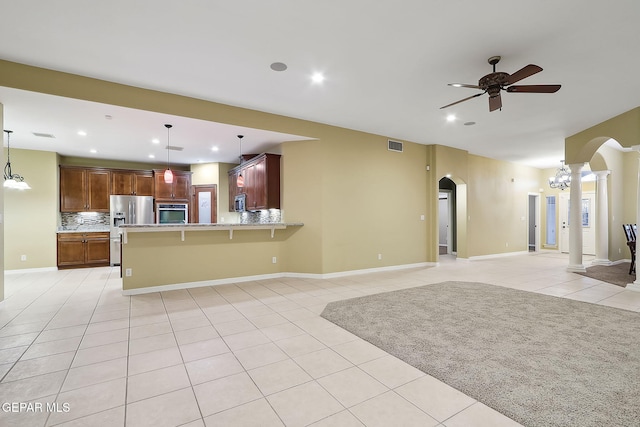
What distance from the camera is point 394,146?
271 inches

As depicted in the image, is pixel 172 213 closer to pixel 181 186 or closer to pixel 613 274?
pixel 181 186

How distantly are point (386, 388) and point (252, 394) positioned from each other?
98cm

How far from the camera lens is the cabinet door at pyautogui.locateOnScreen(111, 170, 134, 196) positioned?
303 inches

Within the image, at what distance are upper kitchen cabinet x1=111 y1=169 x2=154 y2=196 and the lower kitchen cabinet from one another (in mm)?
1274

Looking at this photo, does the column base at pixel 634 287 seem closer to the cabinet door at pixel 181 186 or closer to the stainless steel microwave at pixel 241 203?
the stainless steel microwave at pixel 241 203

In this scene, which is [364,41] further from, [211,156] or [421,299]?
[211,156]

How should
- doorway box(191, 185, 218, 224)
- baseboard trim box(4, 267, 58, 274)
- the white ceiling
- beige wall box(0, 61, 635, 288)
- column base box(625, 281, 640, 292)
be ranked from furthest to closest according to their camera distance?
doorway box(191, 185, 218, 224) < baseboard trim box(4, 267, 58, 274) < column base box(625, 281, 640, 292) < beige wall box(0, 61, 635, 288) < the white ceiling

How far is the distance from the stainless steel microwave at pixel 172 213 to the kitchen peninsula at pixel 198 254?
3526mm

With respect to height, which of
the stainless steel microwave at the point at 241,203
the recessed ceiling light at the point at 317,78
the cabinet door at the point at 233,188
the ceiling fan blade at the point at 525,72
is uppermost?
the recessed ceiling light at the point at 317,78

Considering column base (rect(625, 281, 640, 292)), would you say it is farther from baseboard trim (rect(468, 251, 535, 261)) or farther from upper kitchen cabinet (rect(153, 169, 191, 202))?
upper kitchen cabinet (rect(153, 169, 191, 202))

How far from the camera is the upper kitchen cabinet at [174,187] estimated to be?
8.04m

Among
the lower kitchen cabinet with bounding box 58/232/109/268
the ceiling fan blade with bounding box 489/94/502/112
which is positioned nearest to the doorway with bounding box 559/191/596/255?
the ceiling fan blade with bounding box 489/94/502/112

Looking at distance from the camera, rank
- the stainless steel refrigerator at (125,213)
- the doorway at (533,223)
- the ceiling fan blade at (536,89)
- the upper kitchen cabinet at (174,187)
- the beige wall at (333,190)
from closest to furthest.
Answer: the ceiling fan blade at (536,89) < the beige wall at (333,190) < the stainless steel refrigerator at (125,213) < the upper kitchen cabinet at (174,187) < the doorway at (533,223)

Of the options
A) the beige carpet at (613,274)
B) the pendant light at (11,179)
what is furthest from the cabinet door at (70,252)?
the beige carpet at (613,274)
